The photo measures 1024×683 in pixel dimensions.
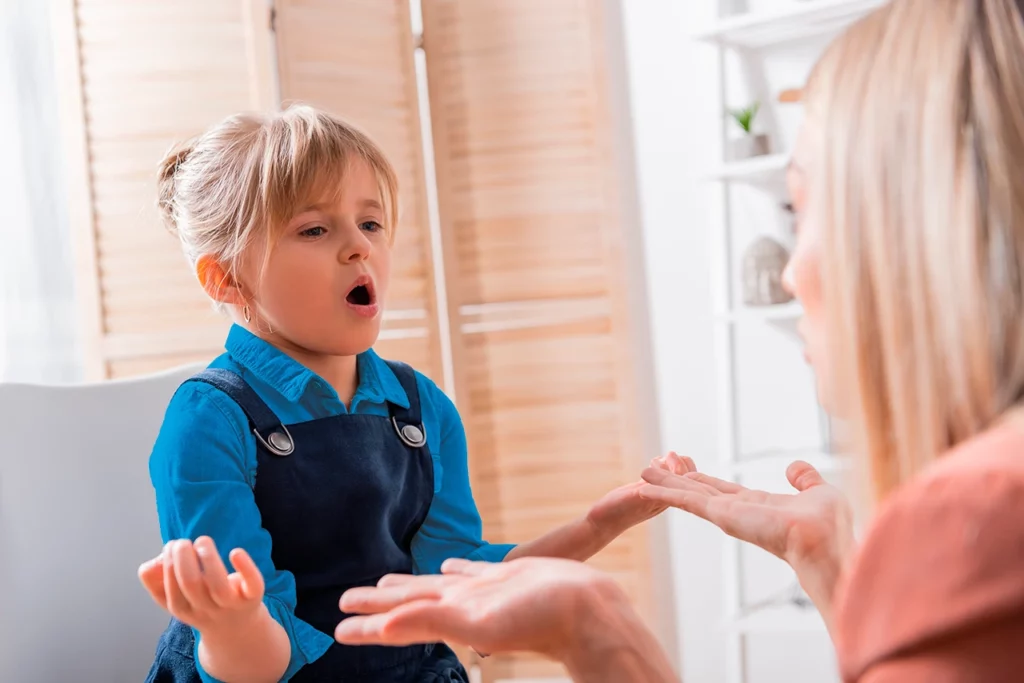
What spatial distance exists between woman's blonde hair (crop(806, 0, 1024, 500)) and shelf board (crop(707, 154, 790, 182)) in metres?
1.68

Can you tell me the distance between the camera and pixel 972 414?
559mm

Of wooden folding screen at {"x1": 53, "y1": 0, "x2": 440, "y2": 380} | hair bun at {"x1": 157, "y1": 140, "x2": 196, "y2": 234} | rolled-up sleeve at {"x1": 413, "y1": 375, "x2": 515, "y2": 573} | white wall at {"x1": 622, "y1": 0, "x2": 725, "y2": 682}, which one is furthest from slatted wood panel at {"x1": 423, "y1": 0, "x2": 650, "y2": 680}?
hair bun at {"x1": 157, "y1": 140, "x2": 196, "y2": 234}

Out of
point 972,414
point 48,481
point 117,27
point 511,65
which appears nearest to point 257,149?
point 48,481

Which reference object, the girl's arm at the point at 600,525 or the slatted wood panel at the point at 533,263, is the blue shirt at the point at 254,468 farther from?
the slatted wood panel at the point at 533,263

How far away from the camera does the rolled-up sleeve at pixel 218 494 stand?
990 millimetres

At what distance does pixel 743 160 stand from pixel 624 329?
50 cm

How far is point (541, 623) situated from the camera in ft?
2.34

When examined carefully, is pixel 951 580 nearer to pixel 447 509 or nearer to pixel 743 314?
pixel 447 509

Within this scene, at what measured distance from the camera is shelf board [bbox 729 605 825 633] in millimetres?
2371

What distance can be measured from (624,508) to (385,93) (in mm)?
→ 1706

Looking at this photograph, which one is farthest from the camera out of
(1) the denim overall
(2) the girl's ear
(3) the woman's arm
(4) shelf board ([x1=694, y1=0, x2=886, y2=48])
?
(4) shelf board ([x1=694, y1=0, x2=886, y2=48])

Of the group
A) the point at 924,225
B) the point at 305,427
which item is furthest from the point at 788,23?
the point at 924,225

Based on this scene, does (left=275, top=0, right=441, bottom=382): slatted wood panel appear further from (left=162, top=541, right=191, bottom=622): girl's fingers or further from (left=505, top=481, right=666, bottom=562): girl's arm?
(left=162, top=541, right=191, bottom=622): girl's fingers

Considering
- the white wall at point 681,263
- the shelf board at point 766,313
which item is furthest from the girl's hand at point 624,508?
the white wall at point 681,263
